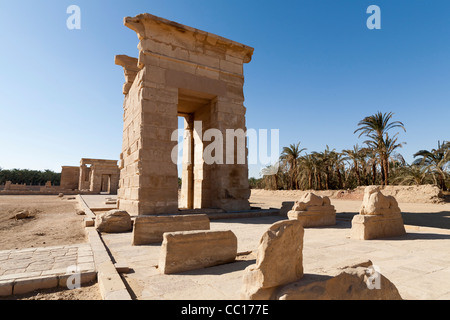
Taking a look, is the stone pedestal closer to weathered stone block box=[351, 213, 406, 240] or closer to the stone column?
weathered stone block box=[351, 213, 406, 240]

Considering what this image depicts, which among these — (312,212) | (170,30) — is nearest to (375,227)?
(312,212)

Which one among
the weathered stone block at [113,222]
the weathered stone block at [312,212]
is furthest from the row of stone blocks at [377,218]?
the weathered stone block at [113,222]

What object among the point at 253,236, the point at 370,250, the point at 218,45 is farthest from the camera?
the point at 218,45

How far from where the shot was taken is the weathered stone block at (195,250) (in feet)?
9.98

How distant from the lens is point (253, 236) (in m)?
5.20

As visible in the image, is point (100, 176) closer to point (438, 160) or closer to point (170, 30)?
point (170, 30)

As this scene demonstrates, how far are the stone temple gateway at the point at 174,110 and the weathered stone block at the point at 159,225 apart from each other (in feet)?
9.49

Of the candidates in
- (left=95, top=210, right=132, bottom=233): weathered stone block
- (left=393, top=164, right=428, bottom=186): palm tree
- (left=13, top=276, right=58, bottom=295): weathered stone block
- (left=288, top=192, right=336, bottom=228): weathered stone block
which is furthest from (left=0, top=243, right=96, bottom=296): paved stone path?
(left=393, top=164, right=428, bottom=186): palm tree

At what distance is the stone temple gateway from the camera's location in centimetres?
762

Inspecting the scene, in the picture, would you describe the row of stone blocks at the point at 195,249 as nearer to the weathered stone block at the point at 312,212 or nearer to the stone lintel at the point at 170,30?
the weathered stone block at the point at 312,212
